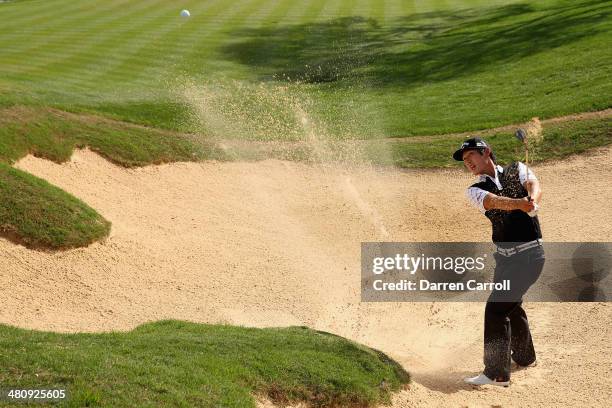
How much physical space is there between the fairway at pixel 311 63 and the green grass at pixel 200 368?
10.9 metres

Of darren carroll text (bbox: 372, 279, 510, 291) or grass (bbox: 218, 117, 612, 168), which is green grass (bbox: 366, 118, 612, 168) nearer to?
grass (bbox: 218, 117, 612, 168)

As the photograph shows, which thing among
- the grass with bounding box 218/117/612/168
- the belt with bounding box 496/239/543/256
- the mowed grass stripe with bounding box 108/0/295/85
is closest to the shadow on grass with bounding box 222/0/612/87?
the mowed grass stripe with bounding box 108/0/295/85

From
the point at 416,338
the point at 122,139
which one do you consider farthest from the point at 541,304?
the point at 122,139

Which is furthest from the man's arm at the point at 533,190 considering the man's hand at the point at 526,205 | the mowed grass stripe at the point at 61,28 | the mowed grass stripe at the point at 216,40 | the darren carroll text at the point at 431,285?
the mowed grass stripe at the point at 61,28

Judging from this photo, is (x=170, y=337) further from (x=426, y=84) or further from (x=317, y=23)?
(x=317, y=23)

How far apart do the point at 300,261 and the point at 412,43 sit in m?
18.7

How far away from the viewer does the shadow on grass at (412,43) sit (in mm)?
27531

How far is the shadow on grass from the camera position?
27531 millimetres

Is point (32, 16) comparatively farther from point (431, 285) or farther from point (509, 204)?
point (509, 204)

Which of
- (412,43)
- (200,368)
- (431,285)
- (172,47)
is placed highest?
(172,47)

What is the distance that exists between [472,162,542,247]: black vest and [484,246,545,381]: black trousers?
0.75ft

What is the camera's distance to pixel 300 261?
47.7 feet

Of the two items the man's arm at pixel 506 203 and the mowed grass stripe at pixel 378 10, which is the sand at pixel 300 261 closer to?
the man's arm at pixel 506 203

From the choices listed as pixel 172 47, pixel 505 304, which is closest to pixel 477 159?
pixel 505 304
